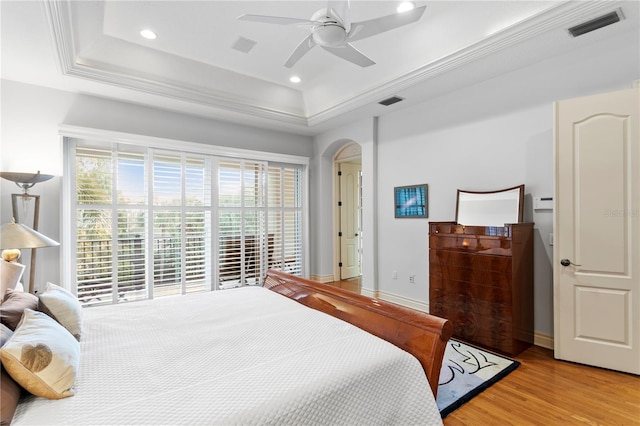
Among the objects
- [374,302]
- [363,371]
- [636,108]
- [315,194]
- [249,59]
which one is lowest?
[363,371]

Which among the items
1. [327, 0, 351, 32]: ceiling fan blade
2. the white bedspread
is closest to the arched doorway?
[327, 0, 351, 32]: ceiling fan blade

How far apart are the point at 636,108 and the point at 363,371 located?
2935 millimetres

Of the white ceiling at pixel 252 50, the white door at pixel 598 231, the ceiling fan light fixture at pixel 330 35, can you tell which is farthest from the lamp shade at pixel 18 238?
the white door at pixel 598 231

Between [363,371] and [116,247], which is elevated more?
[116,247]

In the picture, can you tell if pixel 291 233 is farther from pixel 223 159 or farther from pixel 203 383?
pixel 203 383

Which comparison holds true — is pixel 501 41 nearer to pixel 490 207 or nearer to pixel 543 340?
pixel 490 207

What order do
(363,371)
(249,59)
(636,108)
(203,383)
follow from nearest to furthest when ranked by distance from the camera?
(203,383) → (363,371) → (636,108) → (249,59)

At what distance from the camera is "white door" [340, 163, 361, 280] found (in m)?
6.14

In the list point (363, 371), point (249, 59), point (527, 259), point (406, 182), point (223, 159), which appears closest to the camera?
point (363, 371)

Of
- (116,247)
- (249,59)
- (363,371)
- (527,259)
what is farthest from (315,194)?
(363,371)

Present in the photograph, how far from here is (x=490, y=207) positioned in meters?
3.46

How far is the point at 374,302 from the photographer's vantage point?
6.63 ft

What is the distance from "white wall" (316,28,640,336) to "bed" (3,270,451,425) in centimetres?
225

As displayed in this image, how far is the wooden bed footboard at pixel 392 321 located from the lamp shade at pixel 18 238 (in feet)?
7.47
